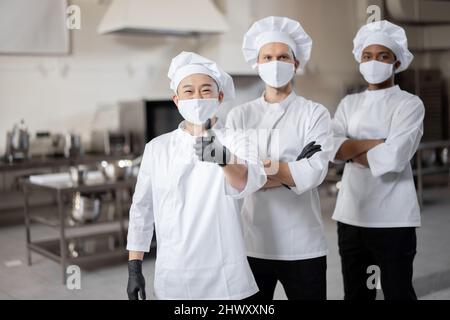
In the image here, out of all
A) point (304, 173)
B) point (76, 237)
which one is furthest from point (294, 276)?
point (76, 237)

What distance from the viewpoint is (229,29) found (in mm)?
2570

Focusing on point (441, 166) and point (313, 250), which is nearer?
point (313, 250)

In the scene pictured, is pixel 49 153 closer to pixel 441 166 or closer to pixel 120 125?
pixel 120 125

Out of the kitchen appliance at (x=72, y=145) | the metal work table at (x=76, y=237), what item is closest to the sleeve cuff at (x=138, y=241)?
the metal work table at (x=76, y=237)

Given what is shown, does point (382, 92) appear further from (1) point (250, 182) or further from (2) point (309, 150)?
(1) point (250, 182)

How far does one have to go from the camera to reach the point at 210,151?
1321 millimetres

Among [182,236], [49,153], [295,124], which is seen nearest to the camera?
[182,236]

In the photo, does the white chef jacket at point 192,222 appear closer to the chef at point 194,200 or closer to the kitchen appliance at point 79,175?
the chef at point 194,200

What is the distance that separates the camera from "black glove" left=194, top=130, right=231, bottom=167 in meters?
1.32

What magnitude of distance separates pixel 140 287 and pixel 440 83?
162 cm

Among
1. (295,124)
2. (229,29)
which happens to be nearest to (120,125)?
(229,29)

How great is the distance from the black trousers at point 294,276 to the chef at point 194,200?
185 millimetres

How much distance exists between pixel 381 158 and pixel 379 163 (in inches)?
0.7

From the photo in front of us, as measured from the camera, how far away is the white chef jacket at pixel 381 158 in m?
1.95
